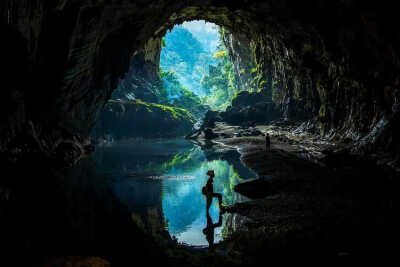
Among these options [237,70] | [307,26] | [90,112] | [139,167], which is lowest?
[139,167]

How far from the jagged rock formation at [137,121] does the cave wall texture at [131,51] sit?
79.0 feet

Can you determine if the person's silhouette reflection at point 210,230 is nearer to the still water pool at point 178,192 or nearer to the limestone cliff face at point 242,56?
the still water pool at point 178,192

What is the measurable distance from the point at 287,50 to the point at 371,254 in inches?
1694

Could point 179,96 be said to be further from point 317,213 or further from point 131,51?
point 317,213

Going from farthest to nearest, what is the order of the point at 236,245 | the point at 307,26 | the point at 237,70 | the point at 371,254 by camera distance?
the point at 237,70, the point at 307,26, the point at 236,245, the point at 371,254

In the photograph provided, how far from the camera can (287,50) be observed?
46625 mm

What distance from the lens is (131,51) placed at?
3919 centimetres

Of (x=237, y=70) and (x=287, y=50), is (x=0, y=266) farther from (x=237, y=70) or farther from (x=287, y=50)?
(x=237, y=70)

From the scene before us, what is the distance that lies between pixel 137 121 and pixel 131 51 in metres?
32.1

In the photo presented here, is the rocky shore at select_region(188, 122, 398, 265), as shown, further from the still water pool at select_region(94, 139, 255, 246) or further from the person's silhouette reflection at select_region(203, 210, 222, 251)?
the still water pool at select_region(94, 139, 255, 246)

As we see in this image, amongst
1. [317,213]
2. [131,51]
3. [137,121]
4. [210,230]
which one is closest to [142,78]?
[137,121]

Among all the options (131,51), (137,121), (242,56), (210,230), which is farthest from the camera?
(242,56)

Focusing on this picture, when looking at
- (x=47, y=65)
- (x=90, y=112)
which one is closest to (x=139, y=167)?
(x=47, y=65)

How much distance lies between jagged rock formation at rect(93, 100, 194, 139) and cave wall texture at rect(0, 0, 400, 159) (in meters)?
24.1
